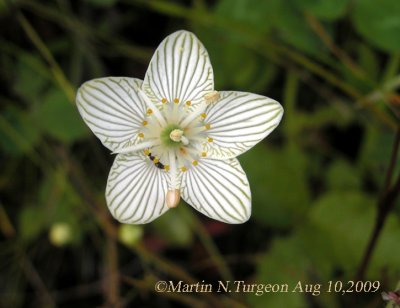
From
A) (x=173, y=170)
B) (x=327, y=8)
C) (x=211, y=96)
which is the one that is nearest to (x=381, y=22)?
(x=327, y=8)

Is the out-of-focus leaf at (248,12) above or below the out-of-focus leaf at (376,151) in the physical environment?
above

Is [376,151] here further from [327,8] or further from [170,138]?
[170,138]

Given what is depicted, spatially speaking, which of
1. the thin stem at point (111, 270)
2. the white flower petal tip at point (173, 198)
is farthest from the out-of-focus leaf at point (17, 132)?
the white flower petal tip at point (173, 198)

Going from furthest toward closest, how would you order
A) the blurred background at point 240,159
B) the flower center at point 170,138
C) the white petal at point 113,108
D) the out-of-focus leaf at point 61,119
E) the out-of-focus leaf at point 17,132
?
the out-of-focus leaf at point 17,132 < the out-of-focus leaf at point 61,119 < the blurred background at point 240,159 < the flower center at point 170,138 < the white petal at point 113,108

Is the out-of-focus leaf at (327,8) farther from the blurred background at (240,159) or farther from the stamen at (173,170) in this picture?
the stamen at (173,170)

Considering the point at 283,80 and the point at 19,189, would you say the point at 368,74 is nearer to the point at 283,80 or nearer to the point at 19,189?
the point at 283,80

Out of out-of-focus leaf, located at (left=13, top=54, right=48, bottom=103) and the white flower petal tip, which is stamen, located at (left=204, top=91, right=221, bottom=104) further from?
out-of-focus leaf, located at (left=13, top=54, right=48, bottom=103)

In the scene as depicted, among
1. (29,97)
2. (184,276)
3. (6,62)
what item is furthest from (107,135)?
(6,62)

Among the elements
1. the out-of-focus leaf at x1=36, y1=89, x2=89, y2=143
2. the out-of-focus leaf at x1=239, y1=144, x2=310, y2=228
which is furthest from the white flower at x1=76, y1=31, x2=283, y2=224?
the out-of-focus leaf at x1=36, y1=89, x2=89, y2=143
